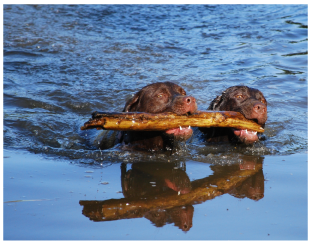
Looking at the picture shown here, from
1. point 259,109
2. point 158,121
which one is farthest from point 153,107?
point 259,109

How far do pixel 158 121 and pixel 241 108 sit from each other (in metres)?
1.69

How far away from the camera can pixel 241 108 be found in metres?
6.45

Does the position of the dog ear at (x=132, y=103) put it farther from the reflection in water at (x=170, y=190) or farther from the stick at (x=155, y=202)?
the stick at (x=155, y=202)

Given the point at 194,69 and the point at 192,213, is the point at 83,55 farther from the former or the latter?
the point at 192,213

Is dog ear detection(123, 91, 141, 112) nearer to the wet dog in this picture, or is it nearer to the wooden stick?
the wet dog

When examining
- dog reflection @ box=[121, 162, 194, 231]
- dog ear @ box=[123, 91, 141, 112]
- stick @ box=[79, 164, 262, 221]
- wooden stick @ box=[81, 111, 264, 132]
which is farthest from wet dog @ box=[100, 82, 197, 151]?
stick @ box=[79, 164, 262, 221]

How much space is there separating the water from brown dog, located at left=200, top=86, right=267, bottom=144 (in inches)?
9.6

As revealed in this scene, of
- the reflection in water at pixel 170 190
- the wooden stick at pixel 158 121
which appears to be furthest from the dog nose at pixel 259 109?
the reflection in water at pixel 170 190

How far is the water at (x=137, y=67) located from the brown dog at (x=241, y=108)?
0.80 feet

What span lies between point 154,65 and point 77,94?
3004 millimetres

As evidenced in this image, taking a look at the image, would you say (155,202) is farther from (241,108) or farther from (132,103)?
(241,108)

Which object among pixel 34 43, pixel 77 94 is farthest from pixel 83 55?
pixel 77 94

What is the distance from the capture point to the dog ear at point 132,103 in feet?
21.4

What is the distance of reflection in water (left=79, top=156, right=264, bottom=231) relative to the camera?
3799 mm
